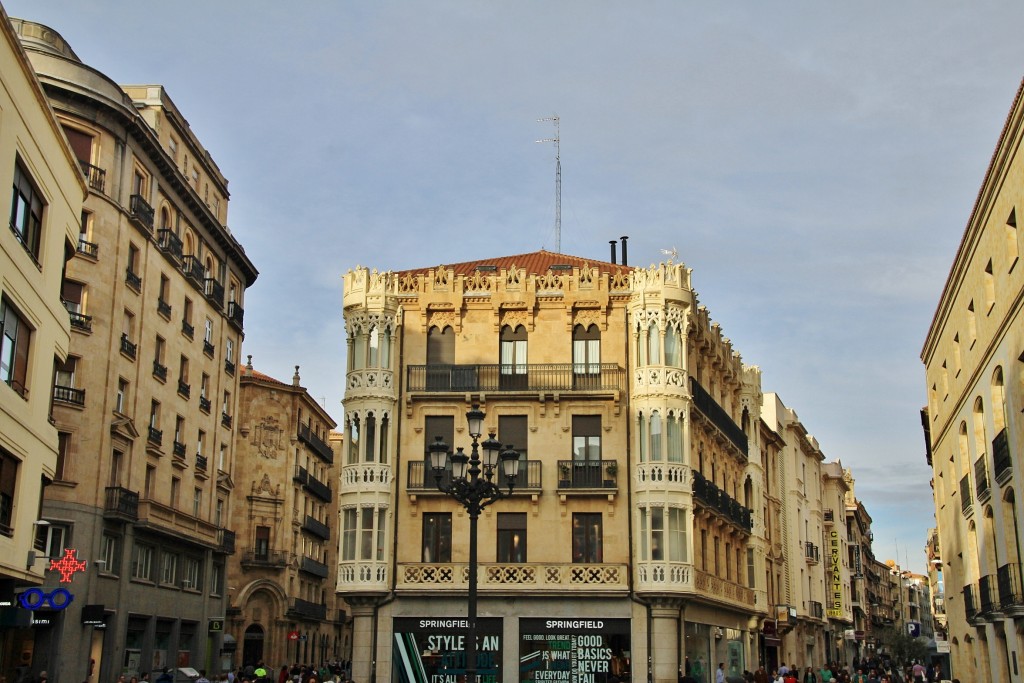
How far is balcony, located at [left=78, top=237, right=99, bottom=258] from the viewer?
39.1 meters

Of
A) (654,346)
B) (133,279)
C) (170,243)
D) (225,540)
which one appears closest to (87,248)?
(133,279)

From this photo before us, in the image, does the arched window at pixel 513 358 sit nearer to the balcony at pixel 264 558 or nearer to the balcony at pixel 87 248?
the balcony at pixel 87 248

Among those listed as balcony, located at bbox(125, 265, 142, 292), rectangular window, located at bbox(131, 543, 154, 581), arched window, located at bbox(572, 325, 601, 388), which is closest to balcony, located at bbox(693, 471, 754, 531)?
arched window, located at bbox(572, 325, 601, 388)

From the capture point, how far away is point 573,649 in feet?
117

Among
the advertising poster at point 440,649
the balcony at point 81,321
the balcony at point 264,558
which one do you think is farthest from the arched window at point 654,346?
the balcony at point 264,558

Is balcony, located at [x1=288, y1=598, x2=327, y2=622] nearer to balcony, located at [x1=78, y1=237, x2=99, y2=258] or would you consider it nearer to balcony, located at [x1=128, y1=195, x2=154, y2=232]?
balcony, located at [x1=128, y1=195, x2=154, y2=232]

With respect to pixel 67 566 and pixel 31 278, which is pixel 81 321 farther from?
pixel 31 278

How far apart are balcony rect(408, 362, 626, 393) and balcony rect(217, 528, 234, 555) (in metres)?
17.4

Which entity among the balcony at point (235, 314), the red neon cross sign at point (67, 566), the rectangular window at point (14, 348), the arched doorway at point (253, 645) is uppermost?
the balcony at point (235, 314)

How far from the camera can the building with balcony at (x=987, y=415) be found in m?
25.6

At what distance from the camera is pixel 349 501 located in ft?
121

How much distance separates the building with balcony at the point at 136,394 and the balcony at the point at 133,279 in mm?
73

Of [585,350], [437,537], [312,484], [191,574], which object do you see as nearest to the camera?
[437,537]

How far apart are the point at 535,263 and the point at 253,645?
34.7m
